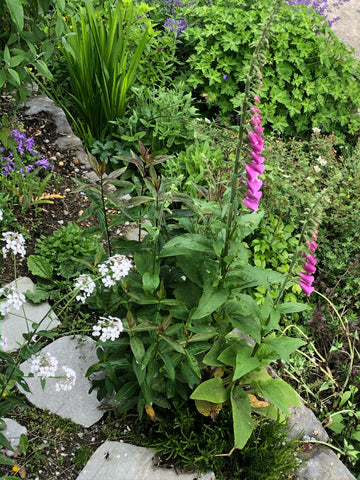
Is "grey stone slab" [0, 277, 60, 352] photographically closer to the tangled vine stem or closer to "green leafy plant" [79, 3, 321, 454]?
"green leafy plant" [79, 3, 321, 454]

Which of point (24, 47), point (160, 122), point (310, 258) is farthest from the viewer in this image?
point (160, 122)

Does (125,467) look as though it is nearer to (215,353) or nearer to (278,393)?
(215,353)

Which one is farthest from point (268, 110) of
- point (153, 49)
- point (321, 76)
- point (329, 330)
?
point (329, 330)

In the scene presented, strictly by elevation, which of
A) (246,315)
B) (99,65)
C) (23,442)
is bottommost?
(23,442)

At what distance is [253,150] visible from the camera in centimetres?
170

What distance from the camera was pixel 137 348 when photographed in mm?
1882

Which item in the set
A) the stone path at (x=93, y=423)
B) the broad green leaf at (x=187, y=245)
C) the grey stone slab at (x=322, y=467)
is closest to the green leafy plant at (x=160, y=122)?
the stone path at (x=93, y=423)

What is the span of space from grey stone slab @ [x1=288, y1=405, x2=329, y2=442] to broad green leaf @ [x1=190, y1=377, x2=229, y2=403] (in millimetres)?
542

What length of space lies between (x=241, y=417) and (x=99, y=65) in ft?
8.48

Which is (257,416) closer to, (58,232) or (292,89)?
(58,232)

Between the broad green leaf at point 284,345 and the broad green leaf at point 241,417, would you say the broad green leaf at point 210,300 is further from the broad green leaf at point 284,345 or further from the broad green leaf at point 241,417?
the broad green leaf at point 241,417

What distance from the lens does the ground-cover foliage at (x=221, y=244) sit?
6.24ft

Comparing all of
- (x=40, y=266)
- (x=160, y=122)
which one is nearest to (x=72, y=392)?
(x=40, y=266)

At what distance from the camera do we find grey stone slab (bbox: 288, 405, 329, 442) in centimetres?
243
